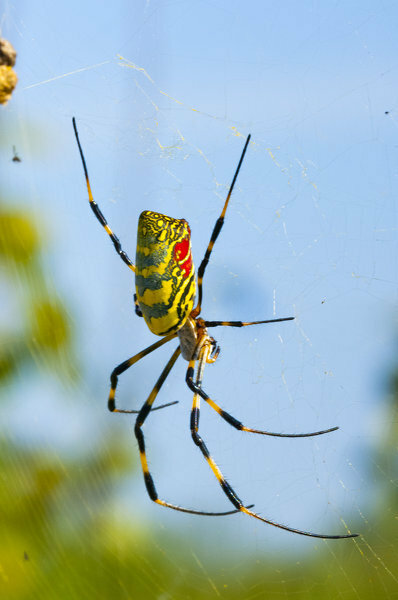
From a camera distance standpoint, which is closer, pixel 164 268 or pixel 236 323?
pixel 164 268

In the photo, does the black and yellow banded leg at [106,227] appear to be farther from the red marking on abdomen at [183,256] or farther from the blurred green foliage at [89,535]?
the red marking on abdomen at [183,256]

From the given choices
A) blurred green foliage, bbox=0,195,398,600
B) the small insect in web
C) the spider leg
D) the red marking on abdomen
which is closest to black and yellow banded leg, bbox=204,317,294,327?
the small insect in web

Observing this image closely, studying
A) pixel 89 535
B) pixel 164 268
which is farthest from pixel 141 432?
pixel 164 268

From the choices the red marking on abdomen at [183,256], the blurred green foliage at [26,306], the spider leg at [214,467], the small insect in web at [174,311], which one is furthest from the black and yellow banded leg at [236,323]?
the blurred green foliage at [26,306]

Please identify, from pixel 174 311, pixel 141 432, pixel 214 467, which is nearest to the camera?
→ pixel 174 311

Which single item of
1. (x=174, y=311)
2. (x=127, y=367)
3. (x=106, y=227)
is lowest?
(x=127, y=367)

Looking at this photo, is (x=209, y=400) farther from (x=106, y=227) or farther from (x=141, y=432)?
(x=106, y=227)

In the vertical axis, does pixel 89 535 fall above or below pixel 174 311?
below

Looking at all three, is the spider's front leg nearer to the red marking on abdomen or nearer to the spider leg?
A: the spider leg
